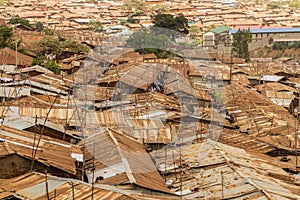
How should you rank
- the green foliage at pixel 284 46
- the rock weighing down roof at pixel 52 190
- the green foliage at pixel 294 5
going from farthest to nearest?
the green foliage at pixel 294 5 → the green foliage at pixel 284 46 → the rock weighing down roof at pixel 52 190

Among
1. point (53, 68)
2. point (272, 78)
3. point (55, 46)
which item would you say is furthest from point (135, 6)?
point (53, 68)

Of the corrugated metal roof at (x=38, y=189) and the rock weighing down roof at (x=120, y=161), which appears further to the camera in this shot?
the rock weighing down roof at (x=120, y=161)

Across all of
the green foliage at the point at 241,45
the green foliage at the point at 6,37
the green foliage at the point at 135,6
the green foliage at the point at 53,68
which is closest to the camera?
the green foliage at the point at 53,68

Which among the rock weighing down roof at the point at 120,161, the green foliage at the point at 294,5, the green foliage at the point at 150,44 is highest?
the rock weighing down roof at the point at 120,161

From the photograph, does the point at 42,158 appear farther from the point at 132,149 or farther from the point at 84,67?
the point at 84,67

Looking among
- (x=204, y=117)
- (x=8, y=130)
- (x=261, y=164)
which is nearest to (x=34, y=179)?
(x=8, y=130)

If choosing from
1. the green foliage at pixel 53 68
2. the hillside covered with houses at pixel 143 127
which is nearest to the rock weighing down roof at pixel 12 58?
the hillside covered with houses at pixel 143 127

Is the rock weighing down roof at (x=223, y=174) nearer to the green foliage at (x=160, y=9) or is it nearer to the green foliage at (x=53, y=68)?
the green foliage at (x=53, y=68)

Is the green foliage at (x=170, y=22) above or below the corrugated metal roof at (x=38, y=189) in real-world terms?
below
